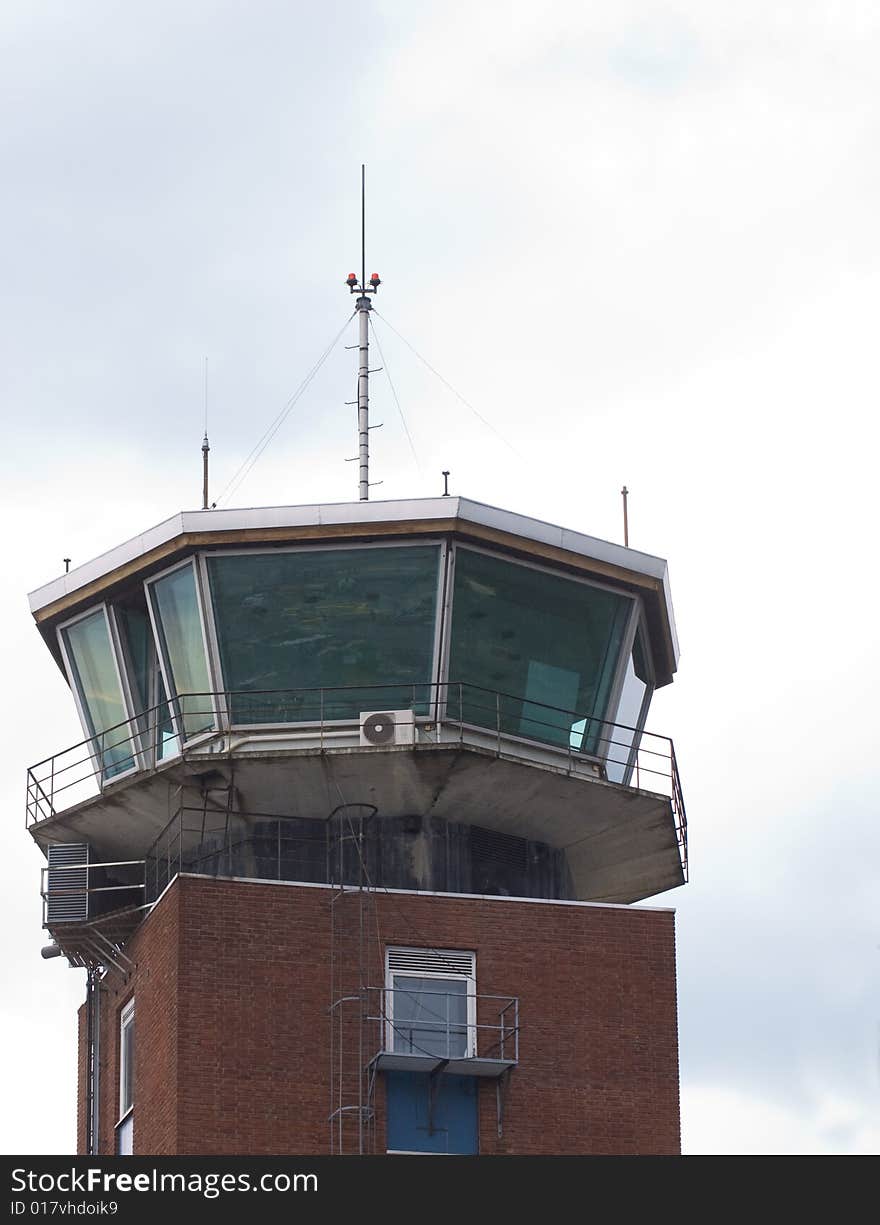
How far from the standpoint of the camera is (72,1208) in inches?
1460

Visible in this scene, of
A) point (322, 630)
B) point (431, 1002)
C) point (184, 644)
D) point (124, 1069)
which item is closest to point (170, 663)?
point (184, 644)

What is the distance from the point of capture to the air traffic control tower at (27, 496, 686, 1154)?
4428 cm

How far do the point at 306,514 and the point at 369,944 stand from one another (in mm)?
6625

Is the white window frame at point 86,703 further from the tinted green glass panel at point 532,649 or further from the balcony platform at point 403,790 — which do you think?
the tinted green glass panel at point 532,649

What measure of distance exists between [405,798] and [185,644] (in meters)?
4.17

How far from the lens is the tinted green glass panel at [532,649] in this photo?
46.8m

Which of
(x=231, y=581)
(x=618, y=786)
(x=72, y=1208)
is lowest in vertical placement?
(x=72, y=1208)

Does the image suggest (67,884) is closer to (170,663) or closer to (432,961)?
(170,663)

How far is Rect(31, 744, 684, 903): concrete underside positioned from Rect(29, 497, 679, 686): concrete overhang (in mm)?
3196

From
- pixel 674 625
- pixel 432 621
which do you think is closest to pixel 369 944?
pixel 432 621

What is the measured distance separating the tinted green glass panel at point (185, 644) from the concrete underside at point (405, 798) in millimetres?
1094

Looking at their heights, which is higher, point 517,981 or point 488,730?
point 488,730

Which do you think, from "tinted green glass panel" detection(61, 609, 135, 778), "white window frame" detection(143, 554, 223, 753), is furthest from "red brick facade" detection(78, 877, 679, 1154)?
"tinted green glass panel" detection(61, 609, 135, 778)

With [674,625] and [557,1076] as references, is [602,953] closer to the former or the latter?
[557,1076]
